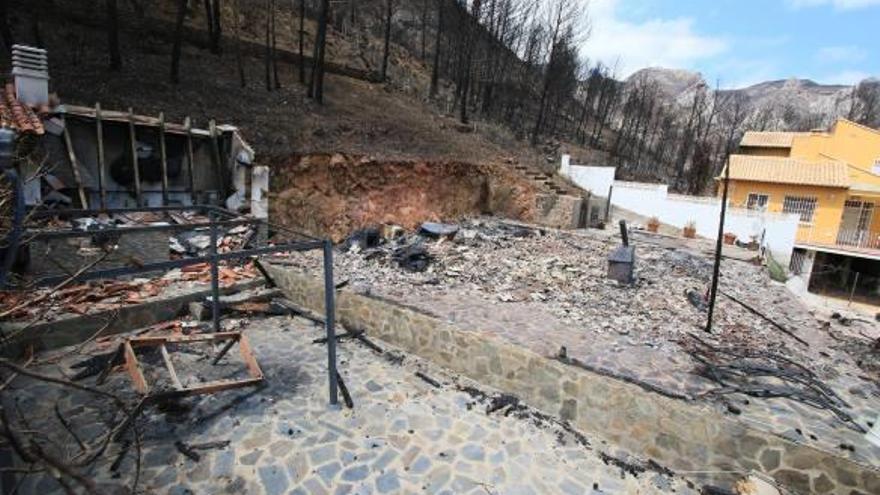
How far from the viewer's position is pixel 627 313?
7.91m

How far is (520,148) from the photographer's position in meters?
23.2

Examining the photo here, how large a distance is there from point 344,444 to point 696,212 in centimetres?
1956

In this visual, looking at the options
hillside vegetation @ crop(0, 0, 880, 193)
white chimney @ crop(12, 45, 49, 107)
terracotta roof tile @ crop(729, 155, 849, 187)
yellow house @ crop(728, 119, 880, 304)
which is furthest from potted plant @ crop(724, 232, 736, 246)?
white chimney @ crop(12, 45, 49, 107)

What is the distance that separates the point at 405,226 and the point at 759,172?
19.4 meters

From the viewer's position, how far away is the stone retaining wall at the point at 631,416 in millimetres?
4207

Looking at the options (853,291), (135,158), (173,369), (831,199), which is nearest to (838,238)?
(831,199)

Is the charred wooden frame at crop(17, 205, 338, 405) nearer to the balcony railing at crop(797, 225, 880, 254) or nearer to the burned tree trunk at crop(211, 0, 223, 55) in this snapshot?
the burned tree trunk at crop(211, 0, 223, 55)

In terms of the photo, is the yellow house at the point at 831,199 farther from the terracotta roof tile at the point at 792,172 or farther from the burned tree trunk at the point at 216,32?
the burned tree trunk at the point at 216,32

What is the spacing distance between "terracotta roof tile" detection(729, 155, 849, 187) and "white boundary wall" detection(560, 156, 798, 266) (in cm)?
418

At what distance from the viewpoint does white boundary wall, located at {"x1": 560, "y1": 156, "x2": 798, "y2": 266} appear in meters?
18.6

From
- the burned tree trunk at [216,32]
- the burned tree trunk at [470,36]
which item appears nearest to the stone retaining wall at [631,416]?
the burned tree trunk at [216,32]

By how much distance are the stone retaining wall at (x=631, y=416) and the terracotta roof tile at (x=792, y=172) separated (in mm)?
22322

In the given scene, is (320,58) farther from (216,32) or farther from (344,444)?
(344,444)

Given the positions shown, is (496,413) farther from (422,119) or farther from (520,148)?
(520,148)
